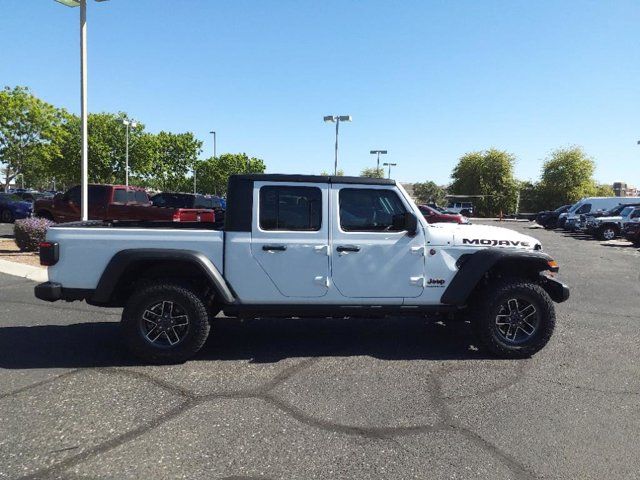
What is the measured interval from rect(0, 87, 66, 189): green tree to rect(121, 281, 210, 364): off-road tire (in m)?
30.3

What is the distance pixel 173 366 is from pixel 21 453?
162cm

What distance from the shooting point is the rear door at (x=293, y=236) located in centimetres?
450

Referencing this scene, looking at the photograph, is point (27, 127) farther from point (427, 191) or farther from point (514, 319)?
point (427, 191)

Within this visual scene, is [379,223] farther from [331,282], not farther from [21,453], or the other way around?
[21,453]

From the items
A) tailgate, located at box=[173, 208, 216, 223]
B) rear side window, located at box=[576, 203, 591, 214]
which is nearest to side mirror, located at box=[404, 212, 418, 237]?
tailgate, located at box=[173, 208, 216, 223]

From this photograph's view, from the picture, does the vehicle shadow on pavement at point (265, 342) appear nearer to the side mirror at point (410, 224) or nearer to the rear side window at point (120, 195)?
the side mirror at point (410, 224)

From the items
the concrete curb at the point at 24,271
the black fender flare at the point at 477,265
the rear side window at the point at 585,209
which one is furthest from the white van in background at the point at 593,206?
the concrete curb at the point at 24,271

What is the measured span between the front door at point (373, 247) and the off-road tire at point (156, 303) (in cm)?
139

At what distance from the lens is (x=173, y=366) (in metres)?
4.46

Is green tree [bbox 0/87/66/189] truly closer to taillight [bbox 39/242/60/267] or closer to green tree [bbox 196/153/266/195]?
taillight [bbox 39/242/60/267]

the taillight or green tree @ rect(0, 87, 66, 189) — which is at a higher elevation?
green tree @ rect(0, 87, 66, 189)

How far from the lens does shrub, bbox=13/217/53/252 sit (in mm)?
11391

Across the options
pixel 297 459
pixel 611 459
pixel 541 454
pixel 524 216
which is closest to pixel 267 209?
pixel 297 459

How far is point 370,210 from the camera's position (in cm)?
471
